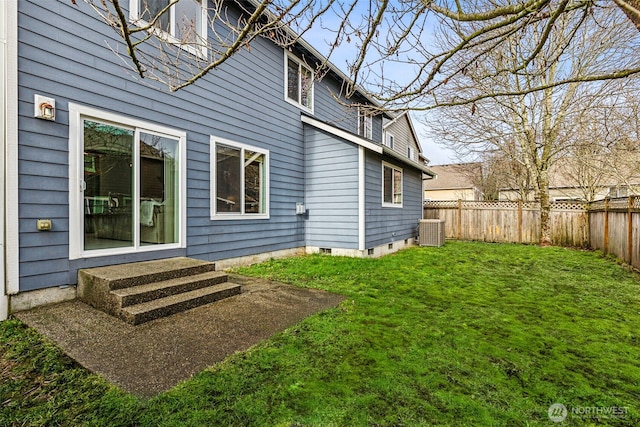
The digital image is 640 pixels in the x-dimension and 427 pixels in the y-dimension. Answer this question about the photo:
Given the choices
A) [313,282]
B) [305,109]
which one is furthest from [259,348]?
[305,109]

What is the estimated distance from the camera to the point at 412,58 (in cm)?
319

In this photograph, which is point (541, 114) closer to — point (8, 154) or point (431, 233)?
point (431, 233)

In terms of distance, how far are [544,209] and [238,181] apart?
10.9 metres

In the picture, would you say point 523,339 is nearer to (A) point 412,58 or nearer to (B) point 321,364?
(B) point 321,364

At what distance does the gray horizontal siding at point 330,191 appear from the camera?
24.2ft

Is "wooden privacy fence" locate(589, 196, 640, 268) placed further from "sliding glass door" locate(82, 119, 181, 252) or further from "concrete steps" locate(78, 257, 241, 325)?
"sliding glass door" locate(82, 119, 181, 252)

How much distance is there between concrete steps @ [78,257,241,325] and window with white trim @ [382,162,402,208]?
572 cm

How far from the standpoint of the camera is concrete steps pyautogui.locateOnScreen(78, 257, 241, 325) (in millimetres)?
3252

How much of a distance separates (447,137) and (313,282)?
972cm

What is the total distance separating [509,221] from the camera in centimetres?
1174

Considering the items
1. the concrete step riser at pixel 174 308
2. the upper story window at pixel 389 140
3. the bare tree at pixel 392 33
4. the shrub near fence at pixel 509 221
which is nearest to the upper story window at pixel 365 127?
the upper story window at pixel 389 140

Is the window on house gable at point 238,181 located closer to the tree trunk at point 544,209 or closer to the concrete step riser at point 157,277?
the concrete step riser at point 157,277

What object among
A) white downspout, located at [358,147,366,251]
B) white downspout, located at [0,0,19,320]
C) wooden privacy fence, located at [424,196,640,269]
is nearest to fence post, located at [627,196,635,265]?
wooden privacy fence, located at [424,196,640,269]

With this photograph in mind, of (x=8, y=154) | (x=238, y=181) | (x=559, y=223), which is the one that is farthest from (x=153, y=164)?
(x=559, y=223)
